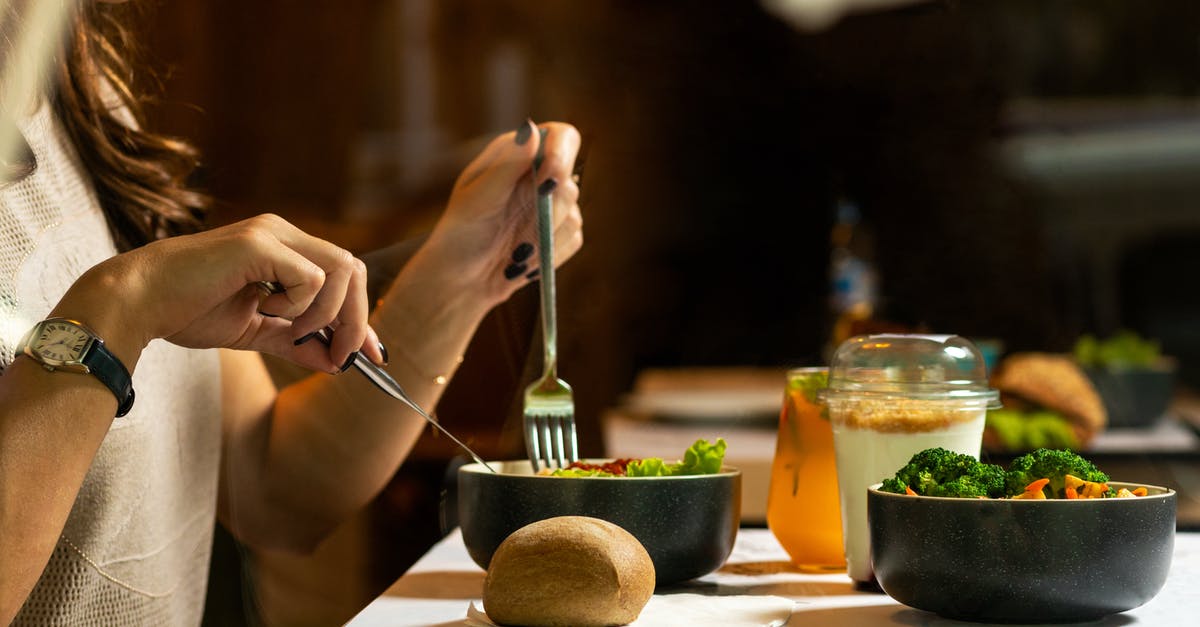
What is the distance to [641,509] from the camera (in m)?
0.75

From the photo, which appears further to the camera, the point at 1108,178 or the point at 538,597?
the point at 1108,178

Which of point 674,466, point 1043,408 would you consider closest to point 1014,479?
point 674,466

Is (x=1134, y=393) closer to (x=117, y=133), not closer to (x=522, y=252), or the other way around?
(x=522, y=252)

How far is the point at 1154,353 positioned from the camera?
71.6 inches

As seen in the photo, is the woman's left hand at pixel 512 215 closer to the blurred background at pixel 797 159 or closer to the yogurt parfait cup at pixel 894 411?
the blurred background at pixel 797 159

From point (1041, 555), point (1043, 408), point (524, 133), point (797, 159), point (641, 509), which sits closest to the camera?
point (1041, 555)

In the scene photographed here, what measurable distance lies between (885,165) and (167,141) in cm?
109

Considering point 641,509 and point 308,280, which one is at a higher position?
point 308,280

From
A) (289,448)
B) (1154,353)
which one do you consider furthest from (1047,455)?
(1154,353)

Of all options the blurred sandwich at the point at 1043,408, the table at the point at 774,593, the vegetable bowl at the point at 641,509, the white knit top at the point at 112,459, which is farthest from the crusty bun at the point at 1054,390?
the white knit top at the point at 112,459

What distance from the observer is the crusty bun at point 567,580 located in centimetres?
64

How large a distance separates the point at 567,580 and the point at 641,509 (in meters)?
0.12

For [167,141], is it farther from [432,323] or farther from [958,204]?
[958,204]

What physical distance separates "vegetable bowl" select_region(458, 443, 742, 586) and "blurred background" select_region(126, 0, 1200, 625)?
342mm
